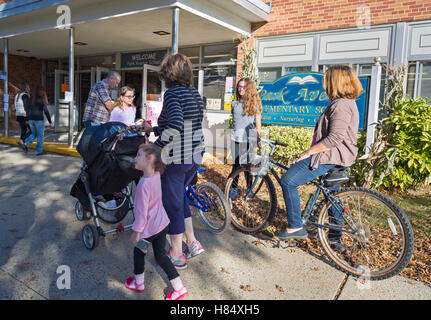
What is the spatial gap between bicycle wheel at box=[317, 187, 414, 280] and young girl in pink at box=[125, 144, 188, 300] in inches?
61.5

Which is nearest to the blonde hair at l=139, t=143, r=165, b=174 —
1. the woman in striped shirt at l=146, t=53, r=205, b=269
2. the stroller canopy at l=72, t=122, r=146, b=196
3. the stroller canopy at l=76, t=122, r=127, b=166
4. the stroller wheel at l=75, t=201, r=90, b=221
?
the woman in striped shirt at l=146, t=53, r=205, b=269

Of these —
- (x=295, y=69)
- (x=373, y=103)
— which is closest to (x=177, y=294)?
(x=373, y=103)

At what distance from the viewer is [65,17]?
912 centimetres

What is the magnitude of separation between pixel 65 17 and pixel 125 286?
28.7 feet

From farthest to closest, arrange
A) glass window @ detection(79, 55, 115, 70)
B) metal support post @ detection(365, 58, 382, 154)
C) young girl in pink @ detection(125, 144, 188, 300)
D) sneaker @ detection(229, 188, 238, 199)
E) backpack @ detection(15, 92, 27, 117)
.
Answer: glass window @ detection(79, 55, 115, 70) → backpack @ detection(15, 92, 27, 117) → metal support post @ detection(365, 58, 382, 154) → sneaker @ detection(229, 188, 238, 199) → young girl in pink @ detection(125, 144, 188, 300)

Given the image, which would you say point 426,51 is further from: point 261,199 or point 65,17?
point 65,17

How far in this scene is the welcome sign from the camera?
739cm

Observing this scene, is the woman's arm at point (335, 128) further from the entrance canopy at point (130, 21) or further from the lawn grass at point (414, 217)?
the entrance canopy at point (130, 21)

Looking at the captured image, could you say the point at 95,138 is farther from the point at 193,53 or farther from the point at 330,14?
the point at 193,53

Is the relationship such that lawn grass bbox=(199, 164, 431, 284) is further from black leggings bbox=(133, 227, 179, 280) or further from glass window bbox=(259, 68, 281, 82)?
glass window bbox=(259, 68, 281, 82)

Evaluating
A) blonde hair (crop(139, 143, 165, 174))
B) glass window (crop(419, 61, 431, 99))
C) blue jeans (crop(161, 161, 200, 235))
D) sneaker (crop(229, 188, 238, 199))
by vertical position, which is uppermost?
glass window (crop(419, 61, 431, 99))

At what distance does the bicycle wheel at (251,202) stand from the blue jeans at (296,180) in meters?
0.40
